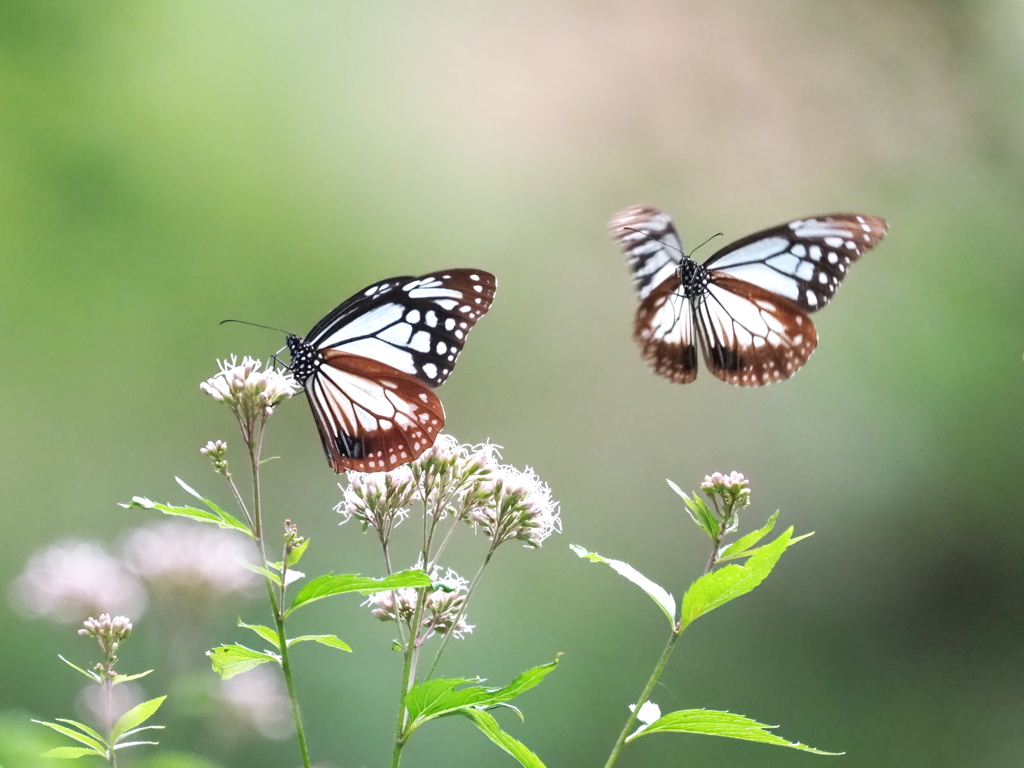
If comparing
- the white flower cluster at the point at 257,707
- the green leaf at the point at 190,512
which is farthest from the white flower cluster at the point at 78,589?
the green leaf at the point at 190,512

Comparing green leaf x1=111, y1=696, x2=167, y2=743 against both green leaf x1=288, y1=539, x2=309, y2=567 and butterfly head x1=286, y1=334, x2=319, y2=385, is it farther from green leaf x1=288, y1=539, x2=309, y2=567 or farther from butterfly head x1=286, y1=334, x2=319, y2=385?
butterfly head x1=286, y1=334, x2=319, y2=385

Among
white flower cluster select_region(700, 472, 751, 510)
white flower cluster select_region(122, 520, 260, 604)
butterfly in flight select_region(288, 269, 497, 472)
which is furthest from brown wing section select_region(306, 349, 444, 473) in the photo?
white flower cluster select_region(122, 520, 260, 604)

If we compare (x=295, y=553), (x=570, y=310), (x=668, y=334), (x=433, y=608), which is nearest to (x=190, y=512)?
(x=295, y=553)

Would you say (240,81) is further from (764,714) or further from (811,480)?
(764,714)

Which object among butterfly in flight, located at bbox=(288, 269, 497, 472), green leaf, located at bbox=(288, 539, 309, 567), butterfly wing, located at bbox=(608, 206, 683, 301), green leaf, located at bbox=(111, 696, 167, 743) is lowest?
green leaf, located at bbox=(111, 696, 167, 743)

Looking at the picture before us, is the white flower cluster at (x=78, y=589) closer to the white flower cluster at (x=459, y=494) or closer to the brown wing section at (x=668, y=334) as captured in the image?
the white flower cluster at (x=459, y=494)

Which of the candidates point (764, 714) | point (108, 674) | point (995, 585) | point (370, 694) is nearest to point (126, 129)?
point (370, 694)
